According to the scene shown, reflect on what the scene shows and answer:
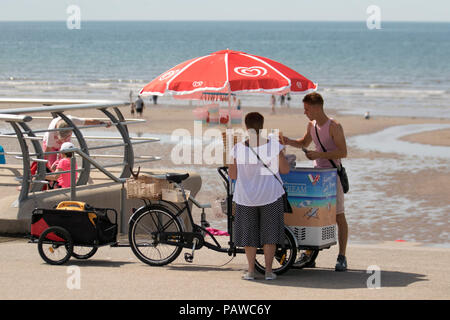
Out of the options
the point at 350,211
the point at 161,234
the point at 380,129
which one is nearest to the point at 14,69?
the point at 380,129

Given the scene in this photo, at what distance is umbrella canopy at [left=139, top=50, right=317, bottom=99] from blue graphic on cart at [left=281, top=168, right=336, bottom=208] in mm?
844

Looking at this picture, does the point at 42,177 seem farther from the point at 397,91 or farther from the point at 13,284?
the point at 397,91

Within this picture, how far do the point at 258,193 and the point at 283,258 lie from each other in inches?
29.2

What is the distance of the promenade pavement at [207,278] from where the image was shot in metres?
6.84

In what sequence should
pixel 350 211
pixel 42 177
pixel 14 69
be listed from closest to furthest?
1. pixel 42 177
2. pixel 350 211
3. pixel 14 69

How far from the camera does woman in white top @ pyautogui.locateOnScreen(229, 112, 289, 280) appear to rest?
7488 millimetres

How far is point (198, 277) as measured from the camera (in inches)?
300

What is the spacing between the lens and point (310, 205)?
7.86m

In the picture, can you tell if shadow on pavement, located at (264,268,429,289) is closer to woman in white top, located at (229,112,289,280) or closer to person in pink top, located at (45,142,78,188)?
woman in white top, located at (229,112,289,280)

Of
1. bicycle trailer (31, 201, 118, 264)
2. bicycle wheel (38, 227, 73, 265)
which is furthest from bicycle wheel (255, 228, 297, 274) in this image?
bicycle wheel (38, 227, 73, 265)

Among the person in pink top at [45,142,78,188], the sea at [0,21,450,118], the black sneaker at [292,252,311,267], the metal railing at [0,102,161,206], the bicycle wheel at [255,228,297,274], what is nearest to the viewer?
the bicycle wheel at [255,228,297,274]

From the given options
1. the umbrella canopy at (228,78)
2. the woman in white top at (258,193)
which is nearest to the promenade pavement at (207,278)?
the woman in white top at (258,193)

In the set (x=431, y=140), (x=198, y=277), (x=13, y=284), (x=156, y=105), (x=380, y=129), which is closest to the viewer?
(x=13, y=284)

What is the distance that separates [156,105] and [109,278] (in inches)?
1396
